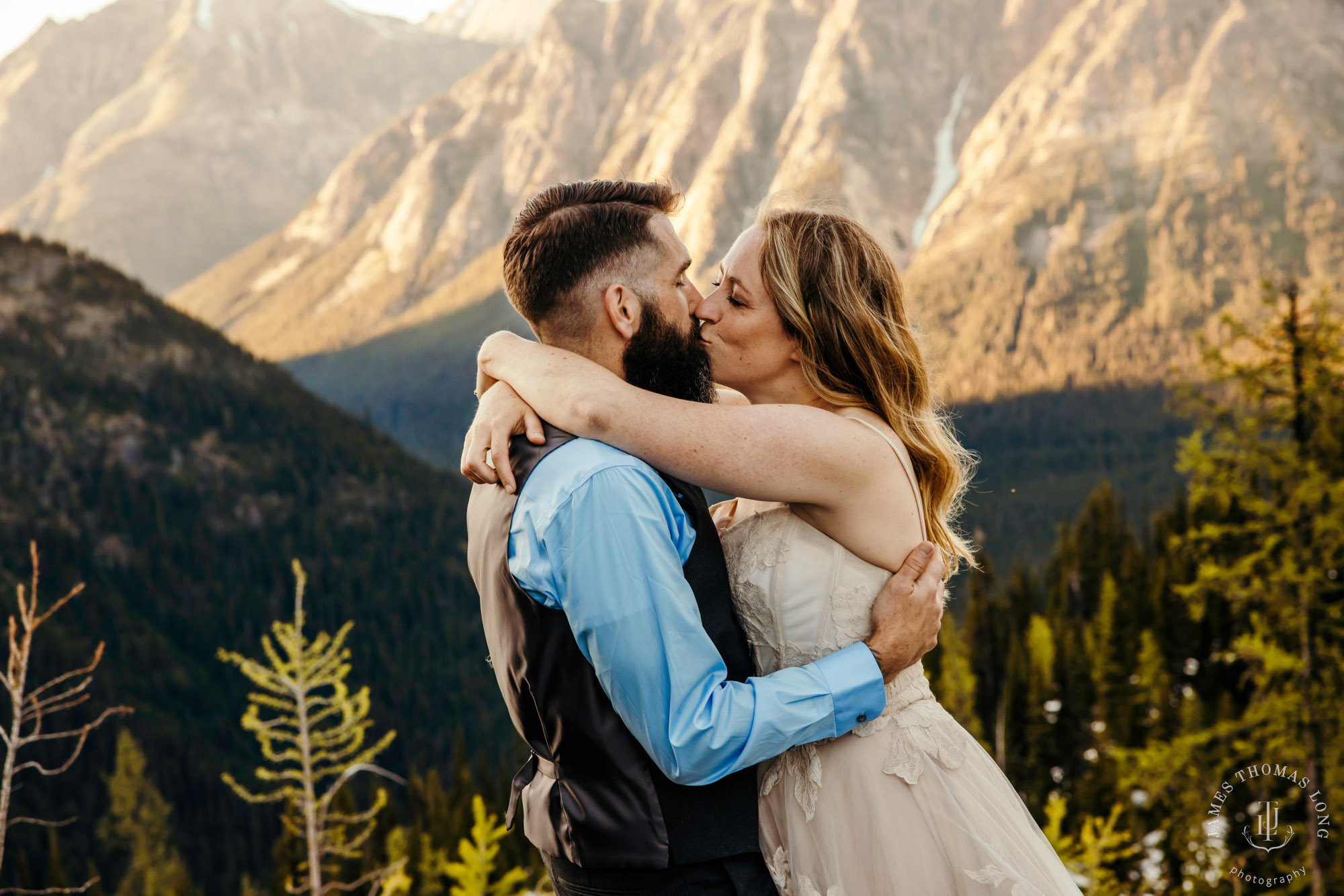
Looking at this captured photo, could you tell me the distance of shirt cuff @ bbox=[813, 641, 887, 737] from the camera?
2861mm

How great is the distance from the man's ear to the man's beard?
19mm

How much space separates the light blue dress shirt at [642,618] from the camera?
2.56 metres

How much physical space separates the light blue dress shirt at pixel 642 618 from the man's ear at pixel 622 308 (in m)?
0.59

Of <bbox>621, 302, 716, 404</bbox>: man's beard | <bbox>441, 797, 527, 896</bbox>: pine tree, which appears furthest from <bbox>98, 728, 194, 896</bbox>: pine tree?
<bbox>621, 302, 716, 404</bbox>: man's beard

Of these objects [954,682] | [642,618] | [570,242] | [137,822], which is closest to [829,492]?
[642,618]

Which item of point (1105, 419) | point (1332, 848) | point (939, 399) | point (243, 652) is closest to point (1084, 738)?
point (1332, 848)

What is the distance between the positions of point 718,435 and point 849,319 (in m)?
0.71

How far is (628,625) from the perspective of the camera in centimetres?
256

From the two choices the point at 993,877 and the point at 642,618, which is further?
the point at 993,877

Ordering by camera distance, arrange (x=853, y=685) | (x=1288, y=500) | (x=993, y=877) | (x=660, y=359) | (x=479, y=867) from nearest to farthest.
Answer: (x=853, y=685) < (x=993, y=877) < (x=660, y=359) < (x=479, y=867) < (x=1288, y=500)

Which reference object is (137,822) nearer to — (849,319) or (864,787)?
(864,787)

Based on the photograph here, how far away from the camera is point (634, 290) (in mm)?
3199

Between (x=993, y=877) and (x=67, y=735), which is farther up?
(x=67, y=735)

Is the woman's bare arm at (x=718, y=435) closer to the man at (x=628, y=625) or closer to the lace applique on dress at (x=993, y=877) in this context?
the man at (x=628, y=625)
